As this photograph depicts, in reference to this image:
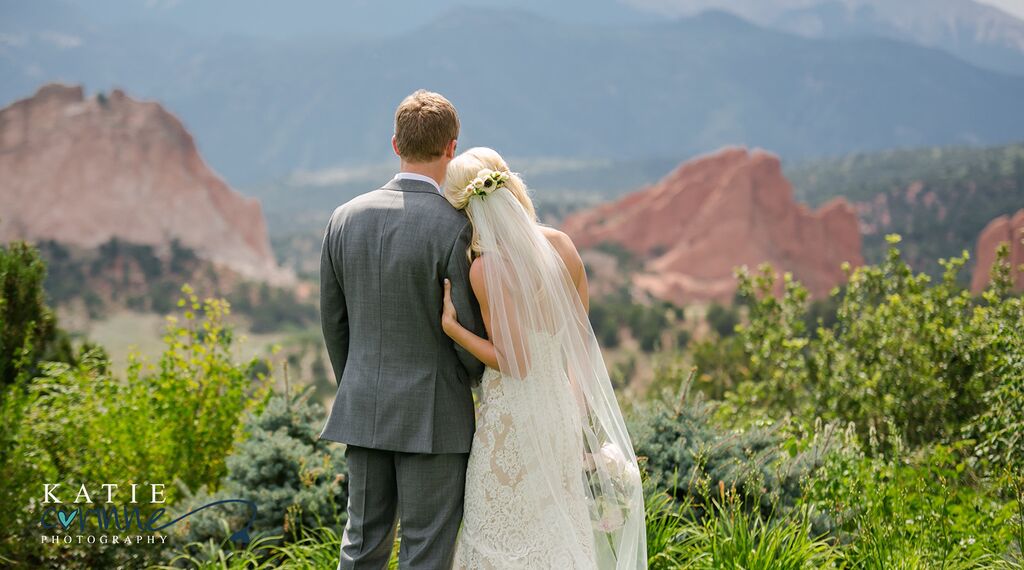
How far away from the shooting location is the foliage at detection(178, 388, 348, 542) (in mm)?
3779

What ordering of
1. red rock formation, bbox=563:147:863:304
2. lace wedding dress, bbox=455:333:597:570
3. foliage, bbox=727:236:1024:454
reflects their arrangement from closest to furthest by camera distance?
lace wedding dress, bbox=455:333:597:570 → foliage, bbox=727:236:1024:454 → red rock formation, bbox=563:147:863:304

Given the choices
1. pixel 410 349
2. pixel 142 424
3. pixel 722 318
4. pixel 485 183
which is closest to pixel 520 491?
→ pixel 410 349

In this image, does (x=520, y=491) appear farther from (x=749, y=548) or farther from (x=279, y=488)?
(x=279, y=488)

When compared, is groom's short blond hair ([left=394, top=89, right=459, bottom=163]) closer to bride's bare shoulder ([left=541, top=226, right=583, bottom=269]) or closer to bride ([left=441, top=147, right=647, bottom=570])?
bride ([left=441, top=147, right=647, bottom=570])

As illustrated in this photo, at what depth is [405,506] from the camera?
2695 mm

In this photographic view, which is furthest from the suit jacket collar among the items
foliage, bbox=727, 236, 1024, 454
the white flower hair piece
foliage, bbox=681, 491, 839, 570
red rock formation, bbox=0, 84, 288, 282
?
red rock formation, bbox=0, 84, 288, 282

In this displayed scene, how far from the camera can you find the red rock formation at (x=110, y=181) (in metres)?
48.2

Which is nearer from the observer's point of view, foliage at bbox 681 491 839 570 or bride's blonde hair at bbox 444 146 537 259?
bride's blonde hair at bbox 444 146 537 259

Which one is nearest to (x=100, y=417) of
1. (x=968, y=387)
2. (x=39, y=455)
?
(x=39, y=455)

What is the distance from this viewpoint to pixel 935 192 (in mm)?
55312

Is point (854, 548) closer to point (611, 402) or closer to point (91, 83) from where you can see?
point (611, 402)

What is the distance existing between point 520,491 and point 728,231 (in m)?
52.3

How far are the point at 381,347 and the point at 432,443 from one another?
334 millimetres

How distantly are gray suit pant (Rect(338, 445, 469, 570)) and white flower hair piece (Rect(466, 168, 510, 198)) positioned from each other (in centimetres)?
82
